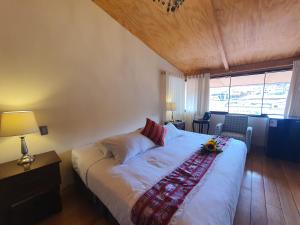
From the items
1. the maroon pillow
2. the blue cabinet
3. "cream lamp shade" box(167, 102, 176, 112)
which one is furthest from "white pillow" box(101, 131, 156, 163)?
the blue cabinet

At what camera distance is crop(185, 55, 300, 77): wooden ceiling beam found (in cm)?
325

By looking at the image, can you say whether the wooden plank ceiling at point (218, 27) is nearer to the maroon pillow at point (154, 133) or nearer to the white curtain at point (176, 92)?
the white curtain at point (176, 92)

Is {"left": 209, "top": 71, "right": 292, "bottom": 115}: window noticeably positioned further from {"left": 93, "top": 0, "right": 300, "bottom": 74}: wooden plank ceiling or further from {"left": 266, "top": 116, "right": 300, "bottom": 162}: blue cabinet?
{"left": 266, "top": 116, "right": 300, "bottom": 162}: blue cabinet

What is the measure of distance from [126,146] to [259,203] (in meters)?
1.83

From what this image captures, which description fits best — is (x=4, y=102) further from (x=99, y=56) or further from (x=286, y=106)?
(x=286, y=106)

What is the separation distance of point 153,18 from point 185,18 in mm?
564

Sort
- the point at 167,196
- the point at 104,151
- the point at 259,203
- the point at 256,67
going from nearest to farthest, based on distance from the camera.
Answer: the point at 167,196, the point at 259,203, the point at 104,151, the point at 256,67

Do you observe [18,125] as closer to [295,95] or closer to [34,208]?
[34,208]

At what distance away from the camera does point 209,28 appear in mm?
2572

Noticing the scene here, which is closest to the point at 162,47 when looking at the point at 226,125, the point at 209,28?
the point at 209,28

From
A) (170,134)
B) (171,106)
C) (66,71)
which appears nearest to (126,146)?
(170,134)

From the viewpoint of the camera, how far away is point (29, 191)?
4.67 feet

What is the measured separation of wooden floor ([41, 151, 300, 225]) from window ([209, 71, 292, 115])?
177cm

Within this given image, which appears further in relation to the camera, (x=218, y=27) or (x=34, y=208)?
(x=218, y=27)
